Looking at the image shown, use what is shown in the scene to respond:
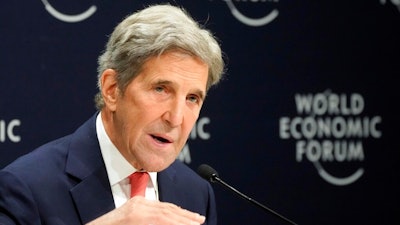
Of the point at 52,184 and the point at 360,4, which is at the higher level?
the point at 360,4

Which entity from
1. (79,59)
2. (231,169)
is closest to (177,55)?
(79,59)

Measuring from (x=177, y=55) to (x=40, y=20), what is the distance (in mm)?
1095

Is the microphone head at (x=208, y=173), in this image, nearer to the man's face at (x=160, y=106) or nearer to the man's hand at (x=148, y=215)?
the man's face at (x=160, y=106)

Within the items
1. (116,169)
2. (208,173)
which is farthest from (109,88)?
(208,173)

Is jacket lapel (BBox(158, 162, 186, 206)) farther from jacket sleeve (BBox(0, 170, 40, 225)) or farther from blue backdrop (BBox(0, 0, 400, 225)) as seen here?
blue backdrop (BBox(0, 0, 400, 225))

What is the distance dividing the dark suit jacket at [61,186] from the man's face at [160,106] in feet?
0.43

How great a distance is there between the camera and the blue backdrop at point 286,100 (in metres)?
3.29

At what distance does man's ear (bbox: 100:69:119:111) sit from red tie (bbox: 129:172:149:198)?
20cm

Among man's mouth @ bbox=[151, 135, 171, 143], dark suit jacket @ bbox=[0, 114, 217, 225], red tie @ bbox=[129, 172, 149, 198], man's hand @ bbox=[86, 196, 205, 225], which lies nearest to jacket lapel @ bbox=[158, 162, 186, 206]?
dark suit jacket @ bbox=[0, 114, 217, 225]

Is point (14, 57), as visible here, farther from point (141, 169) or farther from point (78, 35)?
point (141, 169)

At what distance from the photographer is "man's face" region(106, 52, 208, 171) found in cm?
228

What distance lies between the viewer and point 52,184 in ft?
7.63

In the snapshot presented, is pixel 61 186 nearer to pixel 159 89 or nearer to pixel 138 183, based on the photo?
pixel 138 183

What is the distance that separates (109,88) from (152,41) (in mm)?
215
